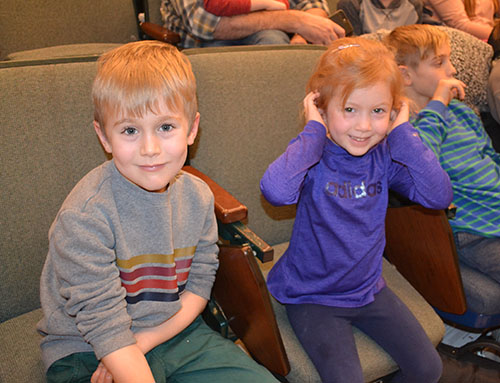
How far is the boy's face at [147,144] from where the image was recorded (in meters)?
0.92

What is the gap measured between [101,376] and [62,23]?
84.6 inches

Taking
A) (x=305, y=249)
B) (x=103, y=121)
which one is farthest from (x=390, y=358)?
(x=103, y=121)

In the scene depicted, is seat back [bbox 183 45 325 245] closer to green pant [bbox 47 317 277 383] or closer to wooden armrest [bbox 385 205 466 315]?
wooden armrest [bbox 385 205 466 315]

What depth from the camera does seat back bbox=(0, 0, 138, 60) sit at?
2355 mm

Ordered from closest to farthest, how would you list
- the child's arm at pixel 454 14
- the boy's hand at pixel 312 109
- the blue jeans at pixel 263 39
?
the boy's hand at pixel 312 109 < the blue jeans at pixel 263 39 < the child's arm at pixel 454 14

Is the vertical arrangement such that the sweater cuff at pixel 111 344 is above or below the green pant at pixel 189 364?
above

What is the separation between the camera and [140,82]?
910mm

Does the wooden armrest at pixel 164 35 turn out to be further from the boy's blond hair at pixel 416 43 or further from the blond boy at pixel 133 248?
the blond boy at pixel 133 248

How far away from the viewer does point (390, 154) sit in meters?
1.29

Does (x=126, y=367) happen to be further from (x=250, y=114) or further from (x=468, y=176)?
(x=468, y=176)

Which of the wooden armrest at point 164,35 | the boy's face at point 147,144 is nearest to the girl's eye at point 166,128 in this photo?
the boy's face at point 147,144

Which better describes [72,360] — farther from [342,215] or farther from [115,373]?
[342,215]

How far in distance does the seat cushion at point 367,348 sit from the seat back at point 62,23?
6.54 feet

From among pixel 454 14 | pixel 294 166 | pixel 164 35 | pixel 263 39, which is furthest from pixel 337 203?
pixel 454 14
